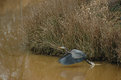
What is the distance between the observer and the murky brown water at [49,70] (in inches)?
199

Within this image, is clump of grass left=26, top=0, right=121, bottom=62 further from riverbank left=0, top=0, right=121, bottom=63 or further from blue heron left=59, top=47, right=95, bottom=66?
blue heron left=59, top=47, right=95, bottom=66

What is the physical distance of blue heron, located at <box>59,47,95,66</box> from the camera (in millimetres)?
5547

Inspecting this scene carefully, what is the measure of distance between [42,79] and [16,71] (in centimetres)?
76

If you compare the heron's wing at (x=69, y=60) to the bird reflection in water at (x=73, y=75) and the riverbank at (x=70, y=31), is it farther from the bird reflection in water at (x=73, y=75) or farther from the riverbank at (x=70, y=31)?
the bird reflection in water at (x=73, y=75)

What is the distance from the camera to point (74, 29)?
6.07 m

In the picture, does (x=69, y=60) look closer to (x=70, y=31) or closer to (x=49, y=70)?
(x=49, y=70)

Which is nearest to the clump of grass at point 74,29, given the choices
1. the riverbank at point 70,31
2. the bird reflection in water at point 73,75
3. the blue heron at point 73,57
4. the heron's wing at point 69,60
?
the riverbank at point 70,31

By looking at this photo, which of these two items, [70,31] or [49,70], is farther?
[70,31]

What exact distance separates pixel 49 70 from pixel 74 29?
4.01 feet

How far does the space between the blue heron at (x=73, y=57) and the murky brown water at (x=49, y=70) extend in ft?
0.32

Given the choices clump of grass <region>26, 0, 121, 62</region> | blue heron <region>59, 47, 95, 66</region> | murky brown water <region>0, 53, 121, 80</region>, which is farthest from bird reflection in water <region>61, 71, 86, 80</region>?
clump of grass <region>26, 0, 121, 62</region>

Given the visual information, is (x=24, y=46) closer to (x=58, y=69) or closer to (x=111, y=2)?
(x=58, y=69)

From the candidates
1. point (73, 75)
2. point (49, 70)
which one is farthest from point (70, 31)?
point (73, 75)

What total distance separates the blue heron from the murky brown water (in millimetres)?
99
